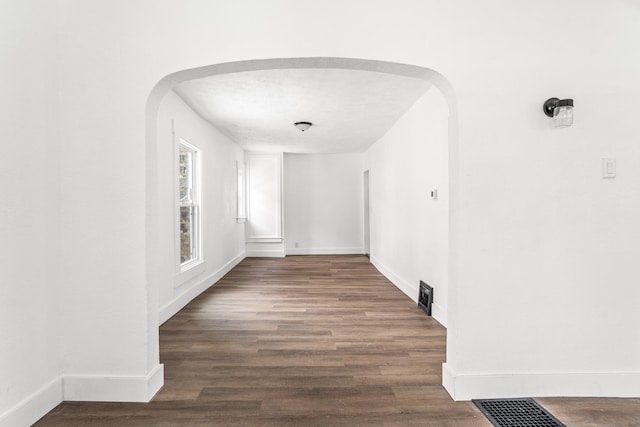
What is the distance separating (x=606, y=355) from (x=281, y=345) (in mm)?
2254

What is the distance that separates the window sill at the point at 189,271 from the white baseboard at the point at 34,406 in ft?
5.77

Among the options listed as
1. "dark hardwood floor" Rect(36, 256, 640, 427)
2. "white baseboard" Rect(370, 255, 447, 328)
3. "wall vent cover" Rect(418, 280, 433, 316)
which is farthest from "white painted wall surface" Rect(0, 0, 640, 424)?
"wall vent cover" Rect(418, 280, 433, 316)

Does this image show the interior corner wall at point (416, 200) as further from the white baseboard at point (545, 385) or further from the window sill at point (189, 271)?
the window sill at point (189, 271)

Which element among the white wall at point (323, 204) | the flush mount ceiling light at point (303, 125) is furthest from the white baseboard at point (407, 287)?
the flush mount ceiling light at point (303, 125)

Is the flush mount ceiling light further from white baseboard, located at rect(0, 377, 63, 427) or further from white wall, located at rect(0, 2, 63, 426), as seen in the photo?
white baseboard, located at rect(0, 377, 63, 427)

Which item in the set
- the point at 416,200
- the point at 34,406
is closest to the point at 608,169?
the point at 416,200

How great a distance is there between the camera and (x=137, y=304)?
6.65 ft

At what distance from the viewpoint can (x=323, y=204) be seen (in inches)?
330

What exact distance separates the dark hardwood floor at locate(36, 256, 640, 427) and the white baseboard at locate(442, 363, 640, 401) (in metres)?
0.06

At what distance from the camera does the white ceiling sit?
128 inches

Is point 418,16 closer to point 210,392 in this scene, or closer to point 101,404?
point 210,392

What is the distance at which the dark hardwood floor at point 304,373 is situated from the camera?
1898 millimetres

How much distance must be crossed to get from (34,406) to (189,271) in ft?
7.63

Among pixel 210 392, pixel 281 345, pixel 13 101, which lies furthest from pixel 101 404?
pixel 13 101
